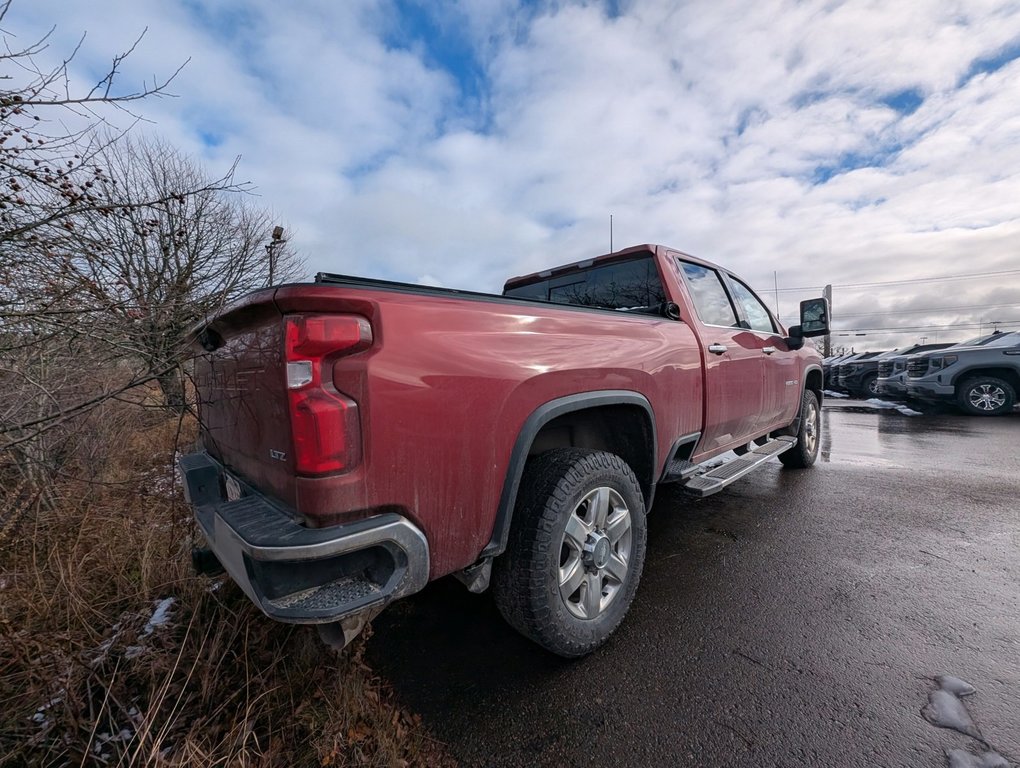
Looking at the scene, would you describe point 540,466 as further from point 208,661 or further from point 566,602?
point 208,661

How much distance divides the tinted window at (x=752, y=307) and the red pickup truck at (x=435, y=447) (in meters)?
1.45

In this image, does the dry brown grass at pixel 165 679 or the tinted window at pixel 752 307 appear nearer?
the dry brown grass at pixel 165 679

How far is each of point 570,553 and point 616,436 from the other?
771 millimetres

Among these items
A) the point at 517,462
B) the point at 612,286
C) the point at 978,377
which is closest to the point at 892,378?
the point at 978,377

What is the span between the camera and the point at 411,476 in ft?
4.84

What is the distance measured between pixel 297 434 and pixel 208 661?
44.0 inches

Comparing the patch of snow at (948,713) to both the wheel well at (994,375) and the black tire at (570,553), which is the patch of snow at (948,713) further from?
the wheel well at (994,375)

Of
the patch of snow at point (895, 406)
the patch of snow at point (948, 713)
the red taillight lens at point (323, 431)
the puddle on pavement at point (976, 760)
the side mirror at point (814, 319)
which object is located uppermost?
the side mirror at point (814, 319)

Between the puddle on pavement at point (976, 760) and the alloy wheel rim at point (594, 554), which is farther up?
the alloy wheel rim at point (594, 554)

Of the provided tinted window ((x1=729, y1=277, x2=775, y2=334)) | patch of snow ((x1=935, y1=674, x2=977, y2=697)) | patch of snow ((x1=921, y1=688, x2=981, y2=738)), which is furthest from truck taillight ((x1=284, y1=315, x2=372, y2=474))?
tinted window ((x1=729, y1=277, x2=775, y2=334))

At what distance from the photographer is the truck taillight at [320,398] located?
52.7 inches

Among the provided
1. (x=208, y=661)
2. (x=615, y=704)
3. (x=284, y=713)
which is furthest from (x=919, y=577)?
(x=208, y=661)

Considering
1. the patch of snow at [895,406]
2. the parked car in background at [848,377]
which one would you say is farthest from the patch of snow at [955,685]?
the parked car in background at [848,377]

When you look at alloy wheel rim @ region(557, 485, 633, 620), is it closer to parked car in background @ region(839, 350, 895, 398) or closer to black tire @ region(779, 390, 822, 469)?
black tire @ region(779, 390, 822, 469)
